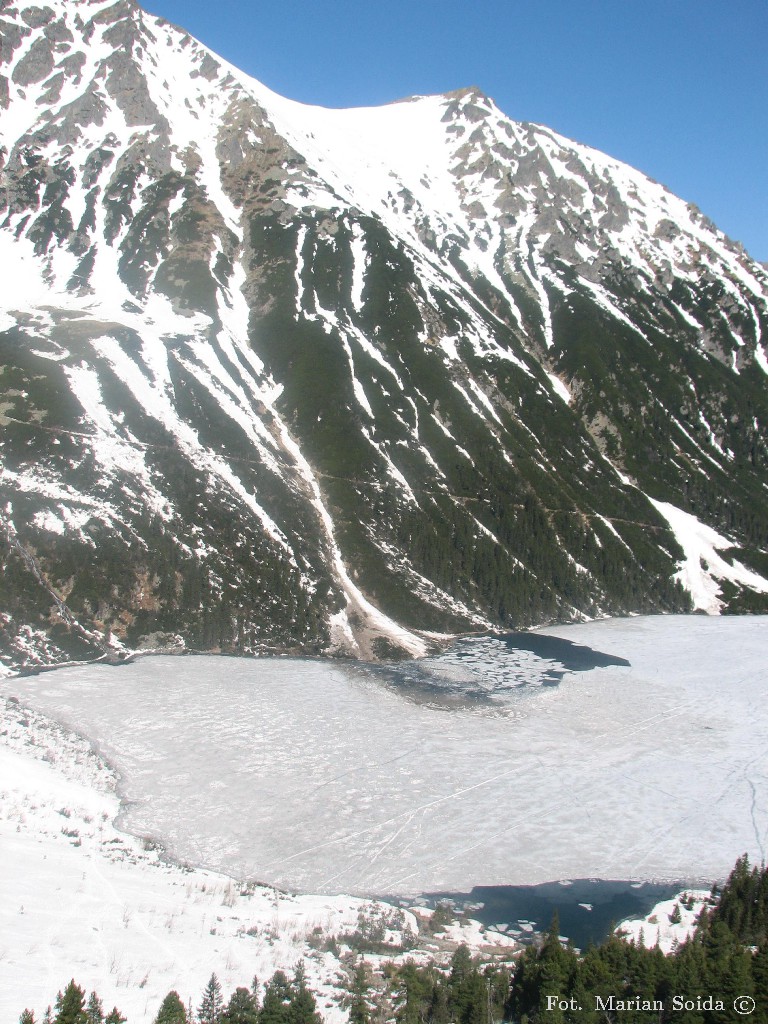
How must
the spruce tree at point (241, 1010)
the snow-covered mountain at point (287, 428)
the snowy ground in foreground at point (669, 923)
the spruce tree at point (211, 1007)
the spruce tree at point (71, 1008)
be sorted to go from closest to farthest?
the spruce tree at point (71, 1008), the spruce tree at point (241, 1010), the spruce tree at point (211, 1007), the snowy ground in foreground at point (669, 923), the snow-covered mountain at point (287, 428)

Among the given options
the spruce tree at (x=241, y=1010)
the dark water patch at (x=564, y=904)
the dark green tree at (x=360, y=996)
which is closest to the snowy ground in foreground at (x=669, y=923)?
the dark water patch at (x=564, y=904)

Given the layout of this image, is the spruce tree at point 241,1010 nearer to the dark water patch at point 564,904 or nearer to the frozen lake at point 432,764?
the dark water patch at point 564,904

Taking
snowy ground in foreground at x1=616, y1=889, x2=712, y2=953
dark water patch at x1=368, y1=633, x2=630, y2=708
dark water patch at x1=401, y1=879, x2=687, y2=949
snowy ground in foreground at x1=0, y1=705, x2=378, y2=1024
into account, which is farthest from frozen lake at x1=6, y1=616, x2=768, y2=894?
snowy ground in foreground at x1=0, y1=705, x2=378, y2=1024

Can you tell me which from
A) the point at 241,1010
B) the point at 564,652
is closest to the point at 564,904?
the point at 241,1010

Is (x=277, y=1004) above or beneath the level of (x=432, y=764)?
beneath

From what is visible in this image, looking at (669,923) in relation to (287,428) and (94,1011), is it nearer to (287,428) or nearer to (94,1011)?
(94,1011)

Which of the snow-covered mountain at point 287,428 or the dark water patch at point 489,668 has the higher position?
the snow-covered mountain at point 287,428
